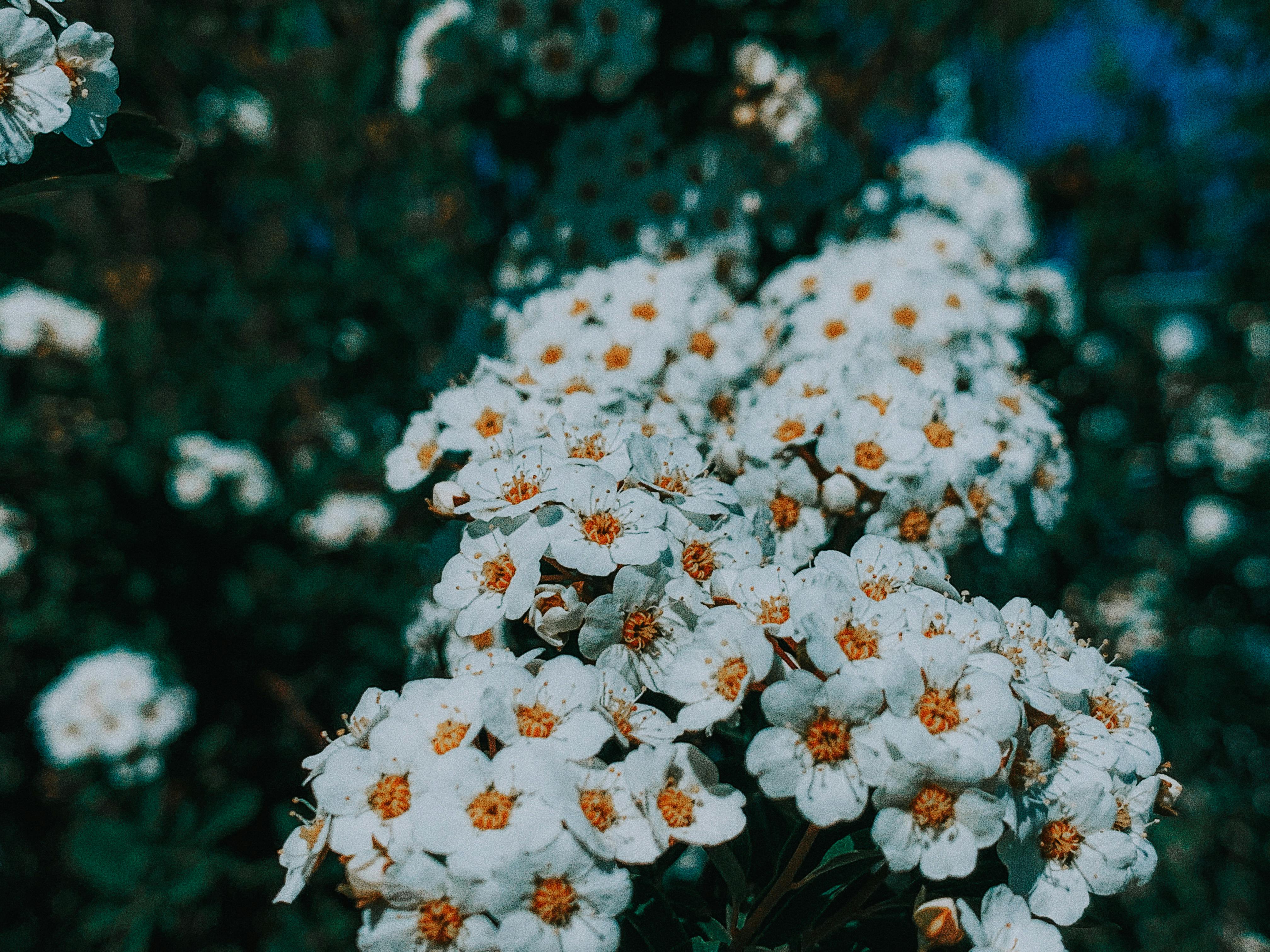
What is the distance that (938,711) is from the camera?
1.00 meters

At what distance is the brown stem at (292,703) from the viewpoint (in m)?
2.57

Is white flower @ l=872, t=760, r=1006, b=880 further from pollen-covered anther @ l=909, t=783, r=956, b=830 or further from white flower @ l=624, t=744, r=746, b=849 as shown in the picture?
white flower @ l=624, t=744, r=746, b=849

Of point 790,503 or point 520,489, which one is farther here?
point 790,503

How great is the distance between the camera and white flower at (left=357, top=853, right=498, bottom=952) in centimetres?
92

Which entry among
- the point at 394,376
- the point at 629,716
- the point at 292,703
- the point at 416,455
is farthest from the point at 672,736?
the point at 394,376

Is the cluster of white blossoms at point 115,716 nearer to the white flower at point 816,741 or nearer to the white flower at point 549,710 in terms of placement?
the white flower at point 549,710

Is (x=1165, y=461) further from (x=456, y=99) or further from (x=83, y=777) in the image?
(x=83, y=777)

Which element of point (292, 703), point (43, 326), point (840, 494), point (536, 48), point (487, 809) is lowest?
point (292, 703)

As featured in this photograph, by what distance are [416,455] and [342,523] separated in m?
1.69

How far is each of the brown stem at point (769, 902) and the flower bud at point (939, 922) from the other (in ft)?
0.44

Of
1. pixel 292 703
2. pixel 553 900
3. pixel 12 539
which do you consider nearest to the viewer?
pixel 553 900

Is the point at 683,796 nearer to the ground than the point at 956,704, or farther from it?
nearer to the ground

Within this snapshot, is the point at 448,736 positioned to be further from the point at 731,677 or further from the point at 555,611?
the point at 731,677

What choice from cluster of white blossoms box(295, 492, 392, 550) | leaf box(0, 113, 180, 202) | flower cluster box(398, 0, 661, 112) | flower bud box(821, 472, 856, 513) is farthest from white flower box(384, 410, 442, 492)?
cluster of white blossoms box(295, 492, 392, 550)
